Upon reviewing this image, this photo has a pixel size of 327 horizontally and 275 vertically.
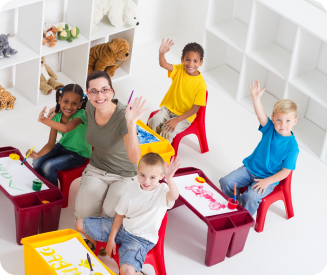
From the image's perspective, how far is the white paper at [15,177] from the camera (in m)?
2.95

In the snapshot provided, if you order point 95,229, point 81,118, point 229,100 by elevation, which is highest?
point 81,118

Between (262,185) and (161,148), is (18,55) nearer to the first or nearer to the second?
(161,148)

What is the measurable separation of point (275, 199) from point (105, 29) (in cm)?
204

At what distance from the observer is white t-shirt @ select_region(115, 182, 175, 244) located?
2.69 metres

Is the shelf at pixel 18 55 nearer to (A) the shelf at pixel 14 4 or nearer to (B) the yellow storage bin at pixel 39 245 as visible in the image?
(A) the shelf at pixel 14 4

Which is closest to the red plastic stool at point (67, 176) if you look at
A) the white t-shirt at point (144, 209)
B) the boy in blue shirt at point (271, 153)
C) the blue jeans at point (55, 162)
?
the blue jeans at point (55, 162)

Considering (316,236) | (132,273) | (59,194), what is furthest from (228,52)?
(132,273)

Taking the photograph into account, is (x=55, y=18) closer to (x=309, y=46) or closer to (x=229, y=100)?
(x=229, y=100)

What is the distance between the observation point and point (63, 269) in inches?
96.3

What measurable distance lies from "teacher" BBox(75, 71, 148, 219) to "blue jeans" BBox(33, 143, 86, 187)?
17cm

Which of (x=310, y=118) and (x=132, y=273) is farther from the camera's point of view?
(x=310, y=118)

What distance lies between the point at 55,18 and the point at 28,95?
2.18 feet

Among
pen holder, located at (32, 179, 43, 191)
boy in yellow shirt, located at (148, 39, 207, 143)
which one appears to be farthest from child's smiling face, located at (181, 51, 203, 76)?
pen holder, located at (32, 179, 43, 191)

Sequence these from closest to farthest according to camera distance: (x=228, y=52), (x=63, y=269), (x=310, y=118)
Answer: (x=63, y=269)
(x=310, y=118)
(x=228, y=52)
